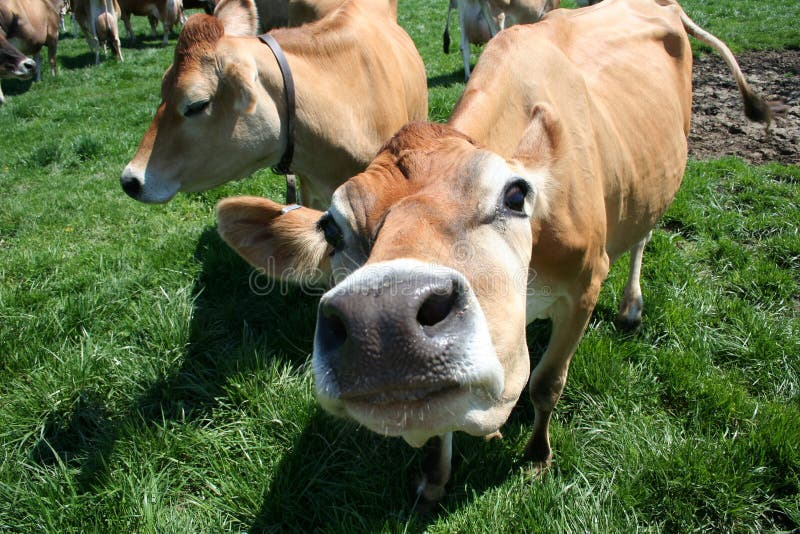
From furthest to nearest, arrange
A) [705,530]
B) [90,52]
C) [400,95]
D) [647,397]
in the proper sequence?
[90,52], [400,95], [647,397], [705,530]

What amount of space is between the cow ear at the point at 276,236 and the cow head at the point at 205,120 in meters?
1.21

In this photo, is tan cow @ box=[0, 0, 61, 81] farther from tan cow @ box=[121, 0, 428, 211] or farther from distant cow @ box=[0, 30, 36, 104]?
tan cow @ box=[121, 0, 428, 211]

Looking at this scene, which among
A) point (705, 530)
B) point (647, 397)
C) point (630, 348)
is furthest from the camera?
point (630, 348)

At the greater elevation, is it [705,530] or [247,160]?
[247,160]

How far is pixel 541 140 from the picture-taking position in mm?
1958

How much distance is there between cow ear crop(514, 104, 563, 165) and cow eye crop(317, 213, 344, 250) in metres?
0.69

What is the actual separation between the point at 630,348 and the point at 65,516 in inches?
114

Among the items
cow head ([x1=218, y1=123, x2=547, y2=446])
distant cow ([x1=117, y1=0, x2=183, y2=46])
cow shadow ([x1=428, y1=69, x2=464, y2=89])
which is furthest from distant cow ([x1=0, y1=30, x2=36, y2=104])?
cow head ([x1=218, y1=123, x2=547, y2=446])

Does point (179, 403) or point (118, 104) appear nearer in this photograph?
point (179, 403)

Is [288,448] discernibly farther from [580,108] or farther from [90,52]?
[90,52]

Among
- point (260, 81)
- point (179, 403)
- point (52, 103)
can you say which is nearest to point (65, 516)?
point (179, 403)

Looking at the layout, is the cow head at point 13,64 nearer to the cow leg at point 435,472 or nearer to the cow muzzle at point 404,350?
the cow leg at point 435,472

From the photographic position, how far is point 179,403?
2871 millimetres

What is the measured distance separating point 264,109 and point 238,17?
130 centimetres
